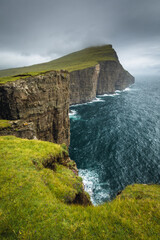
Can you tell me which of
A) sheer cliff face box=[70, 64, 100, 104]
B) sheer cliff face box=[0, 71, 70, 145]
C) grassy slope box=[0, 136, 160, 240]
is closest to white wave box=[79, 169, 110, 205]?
sheer cliff face box=[0, 71, 70, 145]

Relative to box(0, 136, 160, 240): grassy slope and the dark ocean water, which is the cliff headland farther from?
the dark ocean water

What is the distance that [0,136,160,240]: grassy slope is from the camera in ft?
19.3

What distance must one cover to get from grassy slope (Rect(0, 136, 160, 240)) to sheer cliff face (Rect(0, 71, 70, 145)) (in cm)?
1422

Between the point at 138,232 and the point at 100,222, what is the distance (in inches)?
75.4

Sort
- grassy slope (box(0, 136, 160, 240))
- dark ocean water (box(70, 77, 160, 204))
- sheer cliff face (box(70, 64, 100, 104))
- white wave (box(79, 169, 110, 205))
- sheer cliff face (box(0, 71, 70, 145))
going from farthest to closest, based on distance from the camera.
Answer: sheer cliff face (box(70, 64, 100, 104))
dark ocean water (box(70, 77, 160, 204))
sheer cliff face (box(0, 71, 70, 145))
white wave (box(79, 169, 110, 205))
grassy slope (box(0, 136, 160, 240))

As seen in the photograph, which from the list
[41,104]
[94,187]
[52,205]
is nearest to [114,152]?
[94,187]

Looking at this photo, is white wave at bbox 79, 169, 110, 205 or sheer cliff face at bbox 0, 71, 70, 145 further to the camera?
sheer cliff face at bbox 0, 71, 70, 145

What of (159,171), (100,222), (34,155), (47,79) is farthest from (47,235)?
(159,171)

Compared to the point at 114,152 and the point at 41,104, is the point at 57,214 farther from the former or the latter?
the point at 114,152

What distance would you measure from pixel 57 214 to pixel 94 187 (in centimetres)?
2555

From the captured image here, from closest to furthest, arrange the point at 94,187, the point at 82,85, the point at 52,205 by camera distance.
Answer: the point at 52,205, the point at 94,187, the point at 82,85

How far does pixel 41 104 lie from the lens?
32281mm

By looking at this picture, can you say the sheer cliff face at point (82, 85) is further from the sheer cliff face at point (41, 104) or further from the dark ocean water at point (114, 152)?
the sheer cliff face at point (41, 104)

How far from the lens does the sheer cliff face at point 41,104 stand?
26.5 m
